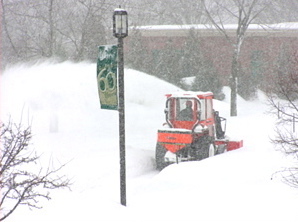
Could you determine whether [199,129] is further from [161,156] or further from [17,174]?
[17,174]

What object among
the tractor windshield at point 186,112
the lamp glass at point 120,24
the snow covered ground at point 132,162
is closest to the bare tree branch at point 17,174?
the snow covered ground at point 132,162

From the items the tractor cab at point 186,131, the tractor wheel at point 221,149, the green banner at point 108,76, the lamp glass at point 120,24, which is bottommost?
the tractor wheel at point 221,149

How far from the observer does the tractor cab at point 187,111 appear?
11242 millimetres

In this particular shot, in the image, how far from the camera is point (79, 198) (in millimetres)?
8180

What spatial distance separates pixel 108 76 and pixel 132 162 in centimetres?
489

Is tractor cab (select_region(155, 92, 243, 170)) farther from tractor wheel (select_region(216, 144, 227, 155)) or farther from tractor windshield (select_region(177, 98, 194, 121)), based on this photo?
tractor wheel (select_region(216, 144, 227, 155))

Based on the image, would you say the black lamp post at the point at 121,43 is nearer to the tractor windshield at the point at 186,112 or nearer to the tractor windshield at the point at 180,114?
the tractor windshield at the point at 180,114

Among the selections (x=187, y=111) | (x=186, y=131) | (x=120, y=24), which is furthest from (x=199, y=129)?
(x=120, y=24)

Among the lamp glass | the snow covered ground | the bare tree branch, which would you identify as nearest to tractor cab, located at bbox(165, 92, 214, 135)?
the snow covered ground

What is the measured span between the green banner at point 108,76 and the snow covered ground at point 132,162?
164 centimetres

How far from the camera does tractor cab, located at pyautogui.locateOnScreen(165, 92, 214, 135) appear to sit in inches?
443

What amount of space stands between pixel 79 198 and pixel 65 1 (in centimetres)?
1202

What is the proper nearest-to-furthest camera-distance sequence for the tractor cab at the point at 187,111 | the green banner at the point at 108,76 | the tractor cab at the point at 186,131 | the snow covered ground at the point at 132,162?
1. the snow covered ground at the point at 132,162
2. the green banner at the point at 108,76
3. the tractor cab at the point at 186,131
4. the tractor cab at the point at 187,111

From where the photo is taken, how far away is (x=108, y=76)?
26.1 ft
